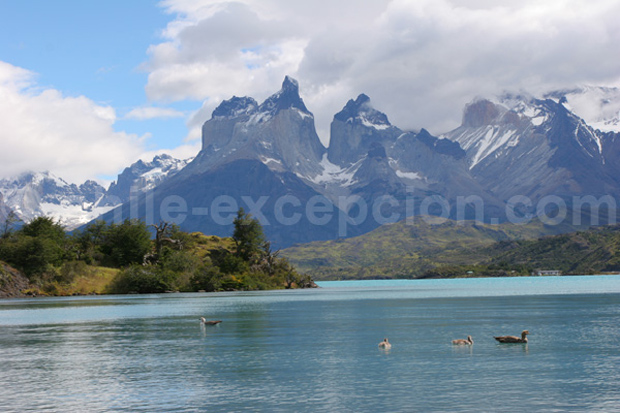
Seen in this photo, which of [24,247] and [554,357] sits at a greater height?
[24,247]

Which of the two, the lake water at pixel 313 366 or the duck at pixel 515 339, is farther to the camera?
the duck at pixel 515 339

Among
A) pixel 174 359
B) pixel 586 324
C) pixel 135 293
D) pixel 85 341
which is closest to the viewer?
pixel 174 359

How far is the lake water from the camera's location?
38594 millimetres

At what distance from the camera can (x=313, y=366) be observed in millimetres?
51562

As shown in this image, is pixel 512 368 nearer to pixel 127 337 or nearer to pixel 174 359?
pixel 174 359

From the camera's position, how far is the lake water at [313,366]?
127 ft

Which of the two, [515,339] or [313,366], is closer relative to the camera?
[313,366]

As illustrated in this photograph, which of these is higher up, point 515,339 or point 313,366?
point 515,339

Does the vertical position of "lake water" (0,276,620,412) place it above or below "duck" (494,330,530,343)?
below

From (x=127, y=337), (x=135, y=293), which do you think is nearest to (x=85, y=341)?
(x=127, y=337)

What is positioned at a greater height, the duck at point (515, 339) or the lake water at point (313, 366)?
the duck at point (515, 339)

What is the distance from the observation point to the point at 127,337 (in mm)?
74938

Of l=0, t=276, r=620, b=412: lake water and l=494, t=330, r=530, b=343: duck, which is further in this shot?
l=494, t=330, r=530, b=343: duck

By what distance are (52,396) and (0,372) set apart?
12.0 metres
